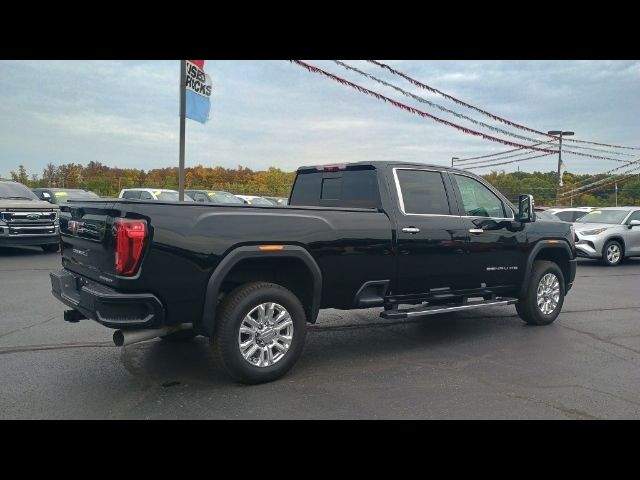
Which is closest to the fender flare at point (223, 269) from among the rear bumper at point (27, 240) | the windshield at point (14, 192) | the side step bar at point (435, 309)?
the side step bar at point (435, 309)

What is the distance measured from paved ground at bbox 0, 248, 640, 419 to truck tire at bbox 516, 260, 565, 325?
158 mm

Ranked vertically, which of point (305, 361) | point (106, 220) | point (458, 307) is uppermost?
point (106, 220)

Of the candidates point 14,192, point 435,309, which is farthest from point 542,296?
point 14,192

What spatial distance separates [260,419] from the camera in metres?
3.79

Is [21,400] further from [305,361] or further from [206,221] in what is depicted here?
[305,361]

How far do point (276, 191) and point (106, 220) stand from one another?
31400 mm

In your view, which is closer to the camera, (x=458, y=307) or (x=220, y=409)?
(x=220, y=409)

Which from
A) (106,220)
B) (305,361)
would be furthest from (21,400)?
Result: (305,361)

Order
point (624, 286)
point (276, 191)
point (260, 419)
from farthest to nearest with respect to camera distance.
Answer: point (276, 191), point (624, 286), point (260, 419)

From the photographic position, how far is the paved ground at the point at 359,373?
399cm

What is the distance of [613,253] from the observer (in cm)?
1412

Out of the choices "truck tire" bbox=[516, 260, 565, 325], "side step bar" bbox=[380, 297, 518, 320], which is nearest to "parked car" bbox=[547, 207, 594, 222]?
"truck tire" bbox=[516, 260, 565, 325]

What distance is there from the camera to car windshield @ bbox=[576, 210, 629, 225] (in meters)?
14.5

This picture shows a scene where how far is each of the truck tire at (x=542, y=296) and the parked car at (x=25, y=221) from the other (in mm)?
11647
